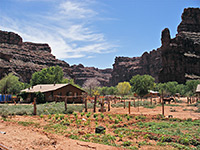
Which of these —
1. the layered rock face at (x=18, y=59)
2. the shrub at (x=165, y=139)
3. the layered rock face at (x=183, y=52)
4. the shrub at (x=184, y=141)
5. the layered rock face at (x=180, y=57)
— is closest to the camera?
the shrub at (x=184, y=141)

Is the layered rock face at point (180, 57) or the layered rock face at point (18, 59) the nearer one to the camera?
the layered rock face at point (18, 59)

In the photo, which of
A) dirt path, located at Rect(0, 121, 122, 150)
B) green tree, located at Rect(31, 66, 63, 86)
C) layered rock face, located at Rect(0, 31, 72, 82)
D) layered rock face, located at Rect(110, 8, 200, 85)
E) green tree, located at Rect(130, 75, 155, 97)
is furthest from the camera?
layered rock face, located at Rect(110, 8, 200, 85)

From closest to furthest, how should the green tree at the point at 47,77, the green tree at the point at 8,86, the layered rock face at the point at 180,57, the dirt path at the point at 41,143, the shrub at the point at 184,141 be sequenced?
the dirt path at the point at 41,143, the shrub at the point at 184,141, the green tree at the point at 47,77, the green tree at the point at 8,86, the layered rock face at the point at 180,57

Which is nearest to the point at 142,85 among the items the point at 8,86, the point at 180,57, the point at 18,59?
the point at 8,86

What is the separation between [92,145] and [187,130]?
6980 millimetres

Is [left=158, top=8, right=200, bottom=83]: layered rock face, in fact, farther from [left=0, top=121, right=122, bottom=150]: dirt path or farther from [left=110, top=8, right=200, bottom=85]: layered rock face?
[left=0, top=121, right=122, bottom=150]: dirt path

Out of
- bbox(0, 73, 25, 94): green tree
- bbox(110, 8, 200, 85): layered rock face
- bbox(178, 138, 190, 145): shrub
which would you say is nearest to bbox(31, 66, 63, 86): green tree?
bbox(0, 73, 25, 94): green tree

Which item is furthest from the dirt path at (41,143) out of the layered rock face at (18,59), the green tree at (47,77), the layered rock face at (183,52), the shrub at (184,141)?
the layered rock face at (183,52)

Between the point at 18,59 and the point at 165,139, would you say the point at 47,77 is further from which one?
the point at 18,59

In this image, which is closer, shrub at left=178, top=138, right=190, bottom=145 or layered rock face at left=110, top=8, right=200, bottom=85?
shrub at left=178, top=138, right=190, bottom=145

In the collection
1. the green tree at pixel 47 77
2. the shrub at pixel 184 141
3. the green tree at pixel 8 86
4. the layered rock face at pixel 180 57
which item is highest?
the layered rock face at pixel 180 57

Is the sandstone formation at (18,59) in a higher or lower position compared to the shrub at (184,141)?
higher

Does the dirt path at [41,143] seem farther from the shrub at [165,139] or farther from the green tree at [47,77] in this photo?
the green tree at [47,77]

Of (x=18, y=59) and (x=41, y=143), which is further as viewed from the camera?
(x=18, y=59)
